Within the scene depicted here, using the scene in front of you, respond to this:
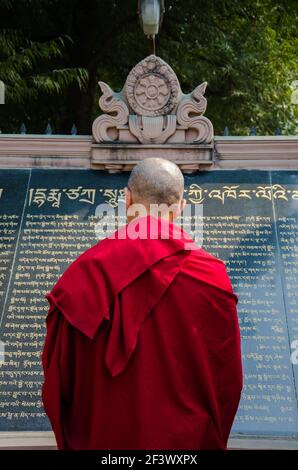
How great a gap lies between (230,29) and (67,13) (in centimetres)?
299

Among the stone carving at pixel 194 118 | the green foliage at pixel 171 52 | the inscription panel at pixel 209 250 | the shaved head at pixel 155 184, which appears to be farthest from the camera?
the green foliage at pixel 171 52

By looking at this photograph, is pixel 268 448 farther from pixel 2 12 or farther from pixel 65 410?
pixel 2 12

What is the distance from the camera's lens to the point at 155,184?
3.13 m

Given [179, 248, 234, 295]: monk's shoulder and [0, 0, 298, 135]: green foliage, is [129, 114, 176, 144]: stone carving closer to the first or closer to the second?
[179, 248, 234, 295]: monk's shoulder

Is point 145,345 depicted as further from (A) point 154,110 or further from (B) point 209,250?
(A) point 154,110

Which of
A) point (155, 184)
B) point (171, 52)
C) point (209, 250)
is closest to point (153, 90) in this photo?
point (209, 250)

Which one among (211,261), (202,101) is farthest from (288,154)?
(211,261)

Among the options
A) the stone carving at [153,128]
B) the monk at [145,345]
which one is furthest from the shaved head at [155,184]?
the stone carving at [153,128]

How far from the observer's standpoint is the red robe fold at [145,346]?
9.66ft

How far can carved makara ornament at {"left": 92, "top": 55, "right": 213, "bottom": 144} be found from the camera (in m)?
5.73

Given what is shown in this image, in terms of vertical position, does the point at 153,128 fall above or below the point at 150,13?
below

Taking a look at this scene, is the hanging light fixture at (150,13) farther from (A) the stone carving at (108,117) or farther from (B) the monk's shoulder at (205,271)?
(B) the monk's shoulder at (205,271)

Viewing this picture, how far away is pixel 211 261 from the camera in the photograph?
315 cm

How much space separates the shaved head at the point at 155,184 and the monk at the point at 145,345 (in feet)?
0.05
